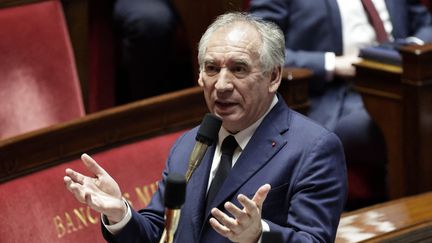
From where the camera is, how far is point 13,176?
939 mm

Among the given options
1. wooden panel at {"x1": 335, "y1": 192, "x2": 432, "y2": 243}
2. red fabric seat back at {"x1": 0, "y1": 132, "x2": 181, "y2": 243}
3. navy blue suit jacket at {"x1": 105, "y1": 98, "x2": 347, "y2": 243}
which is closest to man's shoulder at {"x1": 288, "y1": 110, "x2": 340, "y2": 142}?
navy blue suit jacket at {"x1": 105, "y1": 98, "x2": 347, "y2": 243}

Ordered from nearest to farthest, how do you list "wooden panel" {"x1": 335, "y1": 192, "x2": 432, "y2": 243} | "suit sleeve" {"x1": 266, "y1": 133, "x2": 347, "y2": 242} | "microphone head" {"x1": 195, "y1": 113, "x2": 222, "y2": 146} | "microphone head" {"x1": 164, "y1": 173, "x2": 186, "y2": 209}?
1. "microphone head" {"x1": 164, "y1": 173, "x2": 186, "y2": 209}
2. "microphone head" {"x1": 195, "y1": 113, "x2": 222, "y2": 146}
3. "suit sleeve" {"x1": 266, "y1": 133, "x2": 347, "y2": 242}
4. "wooden panel" {"x1": 335, "y1": 192, "x2": 432, "y2": 243}

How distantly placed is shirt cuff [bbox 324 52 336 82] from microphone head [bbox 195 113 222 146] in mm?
582

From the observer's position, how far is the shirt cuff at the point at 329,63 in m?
1.21

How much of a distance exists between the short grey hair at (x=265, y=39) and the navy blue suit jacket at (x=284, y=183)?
49mm

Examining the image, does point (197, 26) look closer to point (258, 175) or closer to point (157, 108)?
point (157, 108)

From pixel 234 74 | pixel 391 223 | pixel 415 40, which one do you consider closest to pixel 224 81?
pixel 234 74

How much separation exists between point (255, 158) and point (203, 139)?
158 millimetres

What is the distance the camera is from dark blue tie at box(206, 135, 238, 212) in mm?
792

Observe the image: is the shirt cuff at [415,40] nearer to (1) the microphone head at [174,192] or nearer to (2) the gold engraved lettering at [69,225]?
(2) the gold engraved lettering at [69,225]

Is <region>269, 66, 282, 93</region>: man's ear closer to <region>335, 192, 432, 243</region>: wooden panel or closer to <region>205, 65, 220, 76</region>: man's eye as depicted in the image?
<region>205, 65, 220, 76</region>: man's eye

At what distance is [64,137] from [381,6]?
1.69 feet

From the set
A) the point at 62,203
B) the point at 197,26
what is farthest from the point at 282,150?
the point at 197,26

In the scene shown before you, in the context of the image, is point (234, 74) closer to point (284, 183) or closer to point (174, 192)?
point (284, 183)
